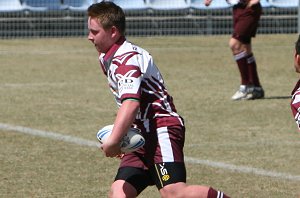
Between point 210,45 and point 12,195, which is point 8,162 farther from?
point 210,45

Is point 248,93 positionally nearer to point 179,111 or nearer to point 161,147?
point 179,111

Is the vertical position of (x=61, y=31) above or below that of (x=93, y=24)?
→ below

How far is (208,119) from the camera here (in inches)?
452

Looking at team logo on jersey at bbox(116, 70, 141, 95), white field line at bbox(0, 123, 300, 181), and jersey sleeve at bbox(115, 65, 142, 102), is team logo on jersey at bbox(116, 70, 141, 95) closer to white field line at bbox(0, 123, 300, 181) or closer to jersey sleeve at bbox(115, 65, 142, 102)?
jersey sleeve at bbox(115, 65, 142, 102)

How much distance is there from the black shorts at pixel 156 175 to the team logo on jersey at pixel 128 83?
1.65 ft

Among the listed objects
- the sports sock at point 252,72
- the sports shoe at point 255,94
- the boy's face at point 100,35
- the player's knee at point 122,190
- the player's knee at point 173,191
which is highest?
the boy's face at point 100,35

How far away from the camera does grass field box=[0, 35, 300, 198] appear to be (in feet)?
26.2

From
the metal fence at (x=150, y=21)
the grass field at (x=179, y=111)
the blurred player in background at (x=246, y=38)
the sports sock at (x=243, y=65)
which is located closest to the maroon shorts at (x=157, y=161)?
the grass field at (x=179, y=111)

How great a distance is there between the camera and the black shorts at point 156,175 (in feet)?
18.6

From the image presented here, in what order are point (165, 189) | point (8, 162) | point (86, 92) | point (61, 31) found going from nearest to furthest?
point (165, 189)
point (8, 162)
point (86, 92)
point (61, 31)

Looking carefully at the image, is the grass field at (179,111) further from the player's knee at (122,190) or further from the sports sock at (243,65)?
the player's knee at (122,190)

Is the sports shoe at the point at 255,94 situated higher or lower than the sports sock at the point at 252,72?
lower

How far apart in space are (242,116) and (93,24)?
6.30 meters

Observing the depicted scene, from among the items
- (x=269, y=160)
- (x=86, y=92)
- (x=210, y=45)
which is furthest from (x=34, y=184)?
(x=210, y=45)
